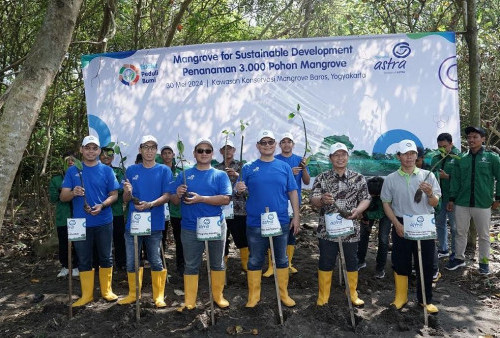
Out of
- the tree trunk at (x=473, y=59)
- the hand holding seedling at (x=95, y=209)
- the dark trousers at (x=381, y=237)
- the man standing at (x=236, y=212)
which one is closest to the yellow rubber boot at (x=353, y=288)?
the dark trousers at (x=381, y=237)

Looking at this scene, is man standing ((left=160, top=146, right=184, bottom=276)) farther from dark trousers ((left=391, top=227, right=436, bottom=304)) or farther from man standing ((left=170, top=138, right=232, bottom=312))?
dark trousers ((left=391, top=227, right=436, bottom=304))

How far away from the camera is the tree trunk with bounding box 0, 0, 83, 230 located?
336cm

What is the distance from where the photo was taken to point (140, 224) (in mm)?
4578

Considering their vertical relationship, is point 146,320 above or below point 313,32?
below

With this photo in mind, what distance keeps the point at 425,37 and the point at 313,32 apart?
8.42 metres

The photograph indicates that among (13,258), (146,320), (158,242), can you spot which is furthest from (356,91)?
(13,258)

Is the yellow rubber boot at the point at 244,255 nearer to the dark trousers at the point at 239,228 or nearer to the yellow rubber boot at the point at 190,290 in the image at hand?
the dark trousers at the point at 239,228

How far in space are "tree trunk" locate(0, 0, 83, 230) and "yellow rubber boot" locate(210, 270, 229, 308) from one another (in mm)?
2180

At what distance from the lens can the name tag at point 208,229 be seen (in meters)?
4.48

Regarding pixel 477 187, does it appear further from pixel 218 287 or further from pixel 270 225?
pixel 218 287

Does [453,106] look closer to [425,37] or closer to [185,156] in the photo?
[425,37]

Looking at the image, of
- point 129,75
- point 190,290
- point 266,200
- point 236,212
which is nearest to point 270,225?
point 266,200

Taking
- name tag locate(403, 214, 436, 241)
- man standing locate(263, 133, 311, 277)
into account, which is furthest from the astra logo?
name tag locate(403, 214, 436, 241)

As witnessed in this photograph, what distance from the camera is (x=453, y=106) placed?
6.20 meters
